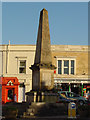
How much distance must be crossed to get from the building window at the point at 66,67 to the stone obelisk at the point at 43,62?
15.8m

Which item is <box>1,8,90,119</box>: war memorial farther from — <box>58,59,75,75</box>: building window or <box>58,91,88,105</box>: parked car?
<box>58,59,75,75</box>: building window

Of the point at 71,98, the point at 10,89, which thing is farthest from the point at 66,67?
the point at 71,98

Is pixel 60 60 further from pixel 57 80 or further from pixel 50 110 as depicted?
pixel 50 110

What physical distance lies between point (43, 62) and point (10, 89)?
1382cm

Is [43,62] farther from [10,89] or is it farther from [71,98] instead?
[10,89]

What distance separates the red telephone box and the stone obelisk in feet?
40.4

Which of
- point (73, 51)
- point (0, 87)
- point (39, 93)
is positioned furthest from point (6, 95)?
point (39, 93)

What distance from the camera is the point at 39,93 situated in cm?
1786

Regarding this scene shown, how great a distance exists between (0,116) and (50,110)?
3364 millimetres

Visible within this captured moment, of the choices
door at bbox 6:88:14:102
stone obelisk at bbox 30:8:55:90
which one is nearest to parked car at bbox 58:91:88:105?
stone obelisk at bbox 30:8:55:90

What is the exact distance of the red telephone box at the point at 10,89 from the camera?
101 feet

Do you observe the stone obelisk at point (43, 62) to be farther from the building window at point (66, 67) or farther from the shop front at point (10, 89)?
the building window at point (66, 67)

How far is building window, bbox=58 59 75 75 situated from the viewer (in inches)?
1379

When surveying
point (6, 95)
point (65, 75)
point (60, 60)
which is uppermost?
point (60, 60)
